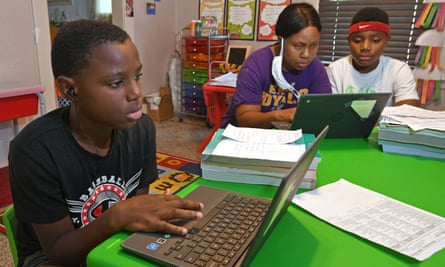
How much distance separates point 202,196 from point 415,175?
0.61m

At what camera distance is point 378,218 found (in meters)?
0.76

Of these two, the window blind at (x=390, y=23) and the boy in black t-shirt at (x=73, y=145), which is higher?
the window blind at (x=390, y=23)

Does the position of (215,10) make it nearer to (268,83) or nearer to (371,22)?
(371,22)

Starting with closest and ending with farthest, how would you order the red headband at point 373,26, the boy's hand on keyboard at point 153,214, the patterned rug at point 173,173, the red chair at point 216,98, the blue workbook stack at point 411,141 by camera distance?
1. the boy's hand on keyboard at point 153,214
2. the blue workbook stack at point 411,141
3. the red headband at point 373,26
4. the patterned rug at point 173,173
5. the red chair at point 216,98

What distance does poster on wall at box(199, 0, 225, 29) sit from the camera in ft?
12.4

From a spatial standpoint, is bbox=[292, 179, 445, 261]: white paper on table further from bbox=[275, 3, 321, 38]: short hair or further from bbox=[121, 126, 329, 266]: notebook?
bbox=[275, 3, 321, 38]: short hair

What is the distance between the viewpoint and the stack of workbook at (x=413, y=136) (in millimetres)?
1133

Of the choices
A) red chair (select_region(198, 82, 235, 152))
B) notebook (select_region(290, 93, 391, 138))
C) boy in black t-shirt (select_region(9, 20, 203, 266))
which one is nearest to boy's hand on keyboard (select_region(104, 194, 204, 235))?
boy in black t-shirt (select_region(9, 20, 203, 266))

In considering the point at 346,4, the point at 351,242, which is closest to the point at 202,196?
the point at 351,242

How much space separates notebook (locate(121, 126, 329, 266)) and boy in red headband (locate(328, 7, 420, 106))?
1.38 m

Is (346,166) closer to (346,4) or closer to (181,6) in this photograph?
(346,4)

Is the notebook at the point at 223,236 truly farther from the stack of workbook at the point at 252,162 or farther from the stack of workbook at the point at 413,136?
the stack of workbook at the point at 413,136

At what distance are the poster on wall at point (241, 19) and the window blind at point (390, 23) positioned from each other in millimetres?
729

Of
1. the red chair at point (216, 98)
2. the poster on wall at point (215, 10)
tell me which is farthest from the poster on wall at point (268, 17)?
the red chair at point (216, 98)
